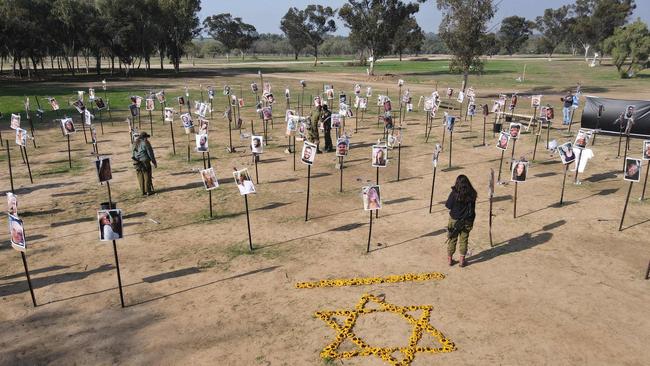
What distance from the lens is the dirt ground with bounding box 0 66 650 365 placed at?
27.2ft

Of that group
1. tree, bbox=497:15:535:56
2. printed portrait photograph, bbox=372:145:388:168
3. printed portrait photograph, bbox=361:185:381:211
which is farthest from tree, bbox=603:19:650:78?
tree, bbox=497:15:535:56

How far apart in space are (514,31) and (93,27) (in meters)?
112

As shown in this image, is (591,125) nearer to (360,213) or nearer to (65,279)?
(360,213)

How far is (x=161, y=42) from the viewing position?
66.4 meters

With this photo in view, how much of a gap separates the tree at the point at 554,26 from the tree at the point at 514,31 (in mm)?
3394

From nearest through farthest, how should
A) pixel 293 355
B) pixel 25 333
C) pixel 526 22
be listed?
pixel 293 355
pixel 25 333
pixel 526 22

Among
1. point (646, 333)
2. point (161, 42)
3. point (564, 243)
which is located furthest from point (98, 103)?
point (161, 42)

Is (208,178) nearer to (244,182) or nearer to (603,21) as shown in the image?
(244,182)

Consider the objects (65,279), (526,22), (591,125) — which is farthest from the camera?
(526,22)

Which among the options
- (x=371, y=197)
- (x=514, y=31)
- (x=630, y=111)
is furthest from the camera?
(x=514, y=31)

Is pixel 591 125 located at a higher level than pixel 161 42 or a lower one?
lower

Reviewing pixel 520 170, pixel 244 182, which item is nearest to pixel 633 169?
pixel 520 170

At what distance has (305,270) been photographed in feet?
35.9

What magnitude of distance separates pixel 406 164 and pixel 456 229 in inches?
372
